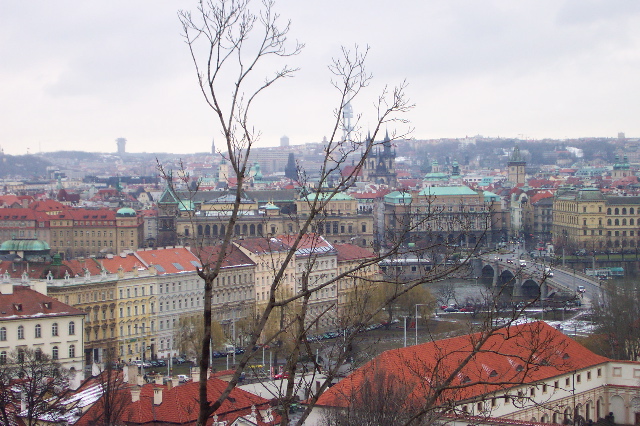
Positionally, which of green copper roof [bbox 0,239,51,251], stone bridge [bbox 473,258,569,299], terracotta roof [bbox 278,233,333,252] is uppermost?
terracotta roof [bbox 278,233,333,252]

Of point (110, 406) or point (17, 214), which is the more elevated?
point (110, 406)

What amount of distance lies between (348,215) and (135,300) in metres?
56.2

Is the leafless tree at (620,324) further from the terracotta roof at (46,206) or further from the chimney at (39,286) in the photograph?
the terracotta roof at (46,206)

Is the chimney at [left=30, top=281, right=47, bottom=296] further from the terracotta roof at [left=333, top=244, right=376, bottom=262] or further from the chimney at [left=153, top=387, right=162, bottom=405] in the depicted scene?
the terracotta roof at [left=333, top=244, right=376, bottom=262]

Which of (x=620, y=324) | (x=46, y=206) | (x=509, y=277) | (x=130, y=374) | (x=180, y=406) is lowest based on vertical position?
(x=509, y=277)

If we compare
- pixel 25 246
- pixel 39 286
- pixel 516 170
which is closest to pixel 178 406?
pixel 39 286

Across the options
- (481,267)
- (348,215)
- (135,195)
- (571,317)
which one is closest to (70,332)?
(571,317)

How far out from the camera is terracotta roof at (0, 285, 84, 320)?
4062 centimetres

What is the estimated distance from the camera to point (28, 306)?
41.3m

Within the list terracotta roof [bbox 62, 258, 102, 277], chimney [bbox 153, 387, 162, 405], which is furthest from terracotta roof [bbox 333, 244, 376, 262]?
chimney [bbox 153, 387, 162, 405]

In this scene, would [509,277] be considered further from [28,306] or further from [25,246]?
[28,306]

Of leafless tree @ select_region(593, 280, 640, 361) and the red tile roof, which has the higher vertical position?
the red tile roof

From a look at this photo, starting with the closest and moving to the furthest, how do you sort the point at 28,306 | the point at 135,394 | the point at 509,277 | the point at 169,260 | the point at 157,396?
1. the point at 157,396
2. the point at 135,394
3. the point at 28,306
4. the point at 169,260
5. the point at 509,277

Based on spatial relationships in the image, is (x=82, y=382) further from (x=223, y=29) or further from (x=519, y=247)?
(x=519, y=247)
